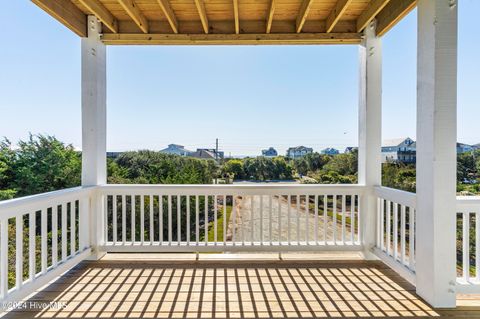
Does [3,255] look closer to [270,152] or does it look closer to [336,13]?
[270,152]

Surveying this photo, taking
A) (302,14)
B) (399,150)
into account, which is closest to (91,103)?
(302,14)

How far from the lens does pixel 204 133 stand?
3922 mm

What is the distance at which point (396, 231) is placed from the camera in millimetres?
2717

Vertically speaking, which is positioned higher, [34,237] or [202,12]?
[202,12]

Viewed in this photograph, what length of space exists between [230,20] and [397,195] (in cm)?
285

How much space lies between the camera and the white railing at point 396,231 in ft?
8.21

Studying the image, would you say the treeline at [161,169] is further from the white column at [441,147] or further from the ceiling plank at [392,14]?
the ceiling plank at [392,14]

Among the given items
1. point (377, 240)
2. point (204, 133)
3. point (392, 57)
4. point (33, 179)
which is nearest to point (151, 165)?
point (204, 133)

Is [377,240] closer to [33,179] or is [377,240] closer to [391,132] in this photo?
[391,132]

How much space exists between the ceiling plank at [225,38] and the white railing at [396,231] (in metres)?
1.98

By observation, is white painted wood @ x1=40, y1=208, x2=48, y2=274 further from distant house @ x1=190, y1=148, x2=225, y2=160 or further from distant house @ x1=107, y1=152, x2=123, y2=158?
distant house @ x1=190, y1=148, x2=225, y2=160

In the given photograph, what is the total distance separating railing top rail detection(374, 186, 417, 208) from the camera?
2.46 metres

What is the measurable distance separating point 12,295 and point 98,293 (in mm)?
625

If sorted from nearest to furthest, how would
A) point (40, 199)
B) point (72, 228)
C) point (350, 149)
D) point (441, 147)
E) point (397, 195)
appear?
point (441, 147)
point (40, 199)
point (397, 195)
point (72, 228)
point (350, 149)
